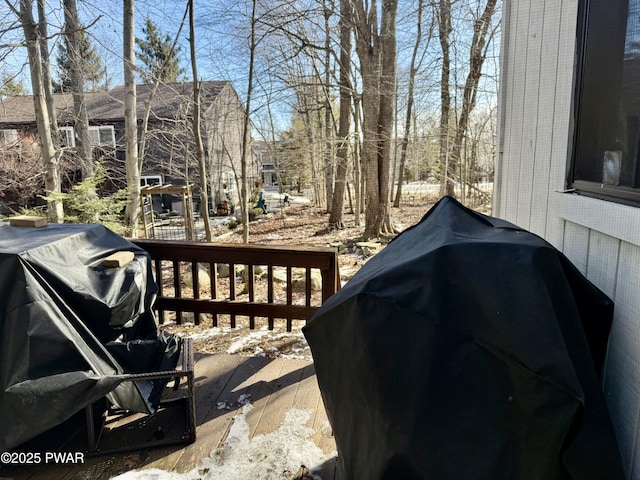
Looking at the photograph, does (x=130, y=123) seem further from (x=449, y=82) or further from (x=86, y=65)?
(x=449, y=82)

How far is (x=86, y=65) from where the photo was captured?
738cm

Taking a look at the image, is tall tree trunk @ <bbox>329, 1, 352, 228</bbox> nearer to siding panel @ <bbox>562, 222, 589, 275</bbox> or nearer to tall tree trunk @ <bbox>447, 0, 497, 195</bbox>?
tall tree trunk @ <bbox>447, 0, 497, 195</bbox>

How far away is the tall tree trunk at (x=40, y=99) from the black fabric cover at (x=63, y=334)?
503 centimetres

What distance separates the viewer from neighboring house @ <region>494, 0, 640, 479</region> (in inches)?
41.3

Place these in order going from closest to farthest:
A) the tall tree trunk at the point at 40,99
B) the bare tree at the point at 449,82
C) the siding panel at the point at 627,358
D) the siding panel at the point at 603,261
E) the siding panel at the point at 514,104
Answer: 1. the siding panel at the point at 627,358
2. the siding panel at the point at 603,261
3. the siding panel at the point at 514,104
4. the tall tree trunk at the point at 40,99
5. the bare tree at the point at 449,82

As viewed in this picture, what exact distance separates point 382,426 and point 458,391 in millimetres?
186

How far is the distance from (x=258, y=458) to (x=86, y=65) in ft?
26.1

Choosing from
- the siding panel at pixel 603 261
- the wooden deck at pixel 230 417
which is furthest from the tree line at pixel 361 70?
the siding panel at pixel 603 261

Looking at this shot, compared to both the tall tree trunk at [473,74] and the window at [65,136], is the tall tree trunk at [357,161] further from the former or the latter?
the window at [65,136]

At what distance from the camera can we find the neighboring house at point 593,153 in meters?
1.05

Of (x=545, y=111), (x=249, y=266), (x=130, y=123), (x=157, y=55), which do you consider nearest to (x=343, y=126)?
(x=130, y=123)

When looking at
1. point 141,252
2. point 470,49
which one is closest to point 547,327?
point 141,252

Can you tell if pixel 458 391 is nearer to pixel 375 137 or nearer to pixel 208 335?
pixel 208 335

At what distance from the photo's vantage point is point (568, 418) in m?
0.75
